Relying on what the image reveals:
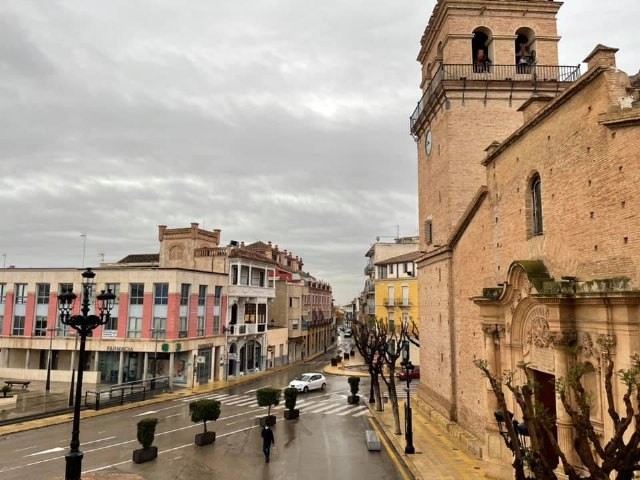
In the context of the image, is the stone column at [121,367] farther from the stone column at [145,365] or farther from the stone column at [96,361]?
the stone column at [96,361]

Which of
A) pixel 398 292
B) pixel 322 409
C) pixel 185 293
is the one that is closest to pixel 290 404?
pixel 322 409

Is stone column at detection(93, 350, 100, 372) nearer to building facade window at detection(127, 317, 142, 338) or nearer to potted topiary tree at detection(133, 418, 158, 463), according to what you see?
building facade window at detection(127, 317, 142, 338)

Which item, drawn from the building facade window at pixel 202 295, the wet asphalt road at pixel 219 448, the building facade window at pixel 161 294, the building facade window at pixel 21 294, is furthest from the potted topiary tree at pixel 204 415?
the building facade window at pixel 21 294

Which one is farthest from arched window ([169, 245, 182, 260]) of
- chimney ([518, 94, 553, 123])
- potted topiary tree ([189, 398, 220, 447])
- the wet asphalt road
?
chimney ([518, 94, 553, 123])

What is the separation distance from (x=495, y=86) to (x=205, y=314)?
1137 inches

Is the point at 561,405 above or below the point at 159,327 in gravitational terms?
below

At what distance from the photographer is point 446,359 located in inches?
890

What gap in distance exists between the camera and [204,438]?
65.5ft

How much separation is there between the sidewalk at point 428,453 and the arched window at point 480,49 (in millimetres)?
16989

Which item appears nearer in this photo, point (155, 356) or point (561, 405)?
point (561, 405)

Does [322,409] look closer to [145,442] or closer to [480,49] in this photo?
[145,442]

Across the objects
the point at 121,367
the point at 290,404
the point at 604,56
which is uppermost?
the point at 604,56

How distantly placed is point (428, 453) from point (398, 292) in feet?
120

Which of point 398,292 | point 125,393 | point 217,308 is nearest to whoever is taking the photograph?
point 125,393
